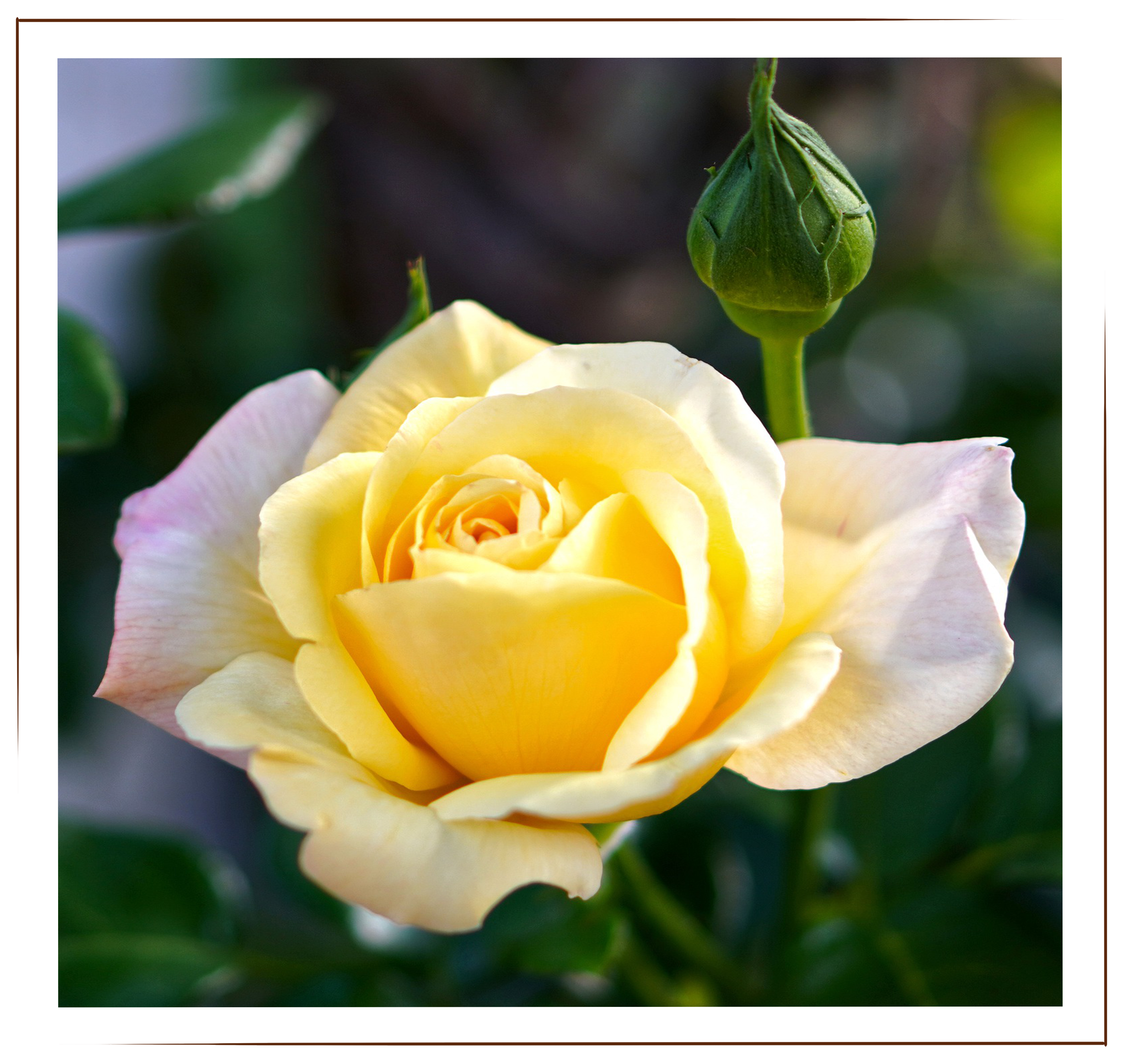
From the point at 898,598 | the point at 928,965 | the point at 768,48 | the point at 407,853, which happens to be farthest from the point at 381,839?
the point at 928,965

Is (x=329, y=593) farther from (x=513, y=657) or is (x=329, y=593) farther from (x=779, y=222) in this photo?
(x=779, y=222)

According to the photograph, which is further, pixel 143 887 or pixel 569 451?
pixel 143 887

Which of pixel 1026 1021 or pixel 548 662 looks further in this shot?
pixel 1026 1021

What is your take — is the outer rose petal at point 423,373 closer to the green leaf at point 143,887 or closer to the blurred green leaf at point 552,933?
the blurred green leaf at point 552,933

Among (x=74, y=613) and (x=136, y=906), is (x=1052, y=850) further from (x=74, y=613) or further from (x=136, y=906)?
(x=74, y=613)

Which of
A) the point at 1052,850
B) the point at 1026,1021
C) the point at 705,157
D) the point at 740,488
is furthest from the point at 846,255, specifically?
the point at 705,157

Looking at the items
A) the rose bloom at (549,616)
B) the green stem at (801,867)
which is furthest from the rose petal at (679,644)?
the green stem at (801,867)
